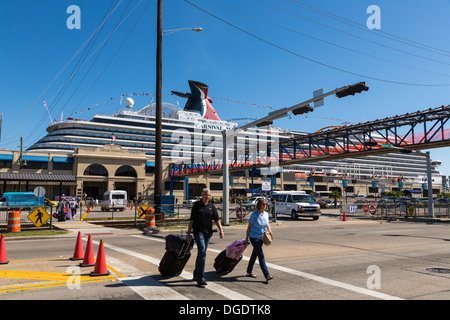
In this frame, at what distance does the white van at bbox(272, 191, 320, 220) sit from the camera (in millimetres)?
25178

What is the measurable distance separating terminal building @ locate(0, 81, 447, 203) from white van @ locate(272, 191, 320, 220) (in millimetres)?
2303

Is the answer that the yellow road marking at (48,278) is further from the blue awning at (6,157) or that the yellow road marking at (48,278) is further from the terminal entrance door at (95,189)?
the terminal entrance door at (95,189)

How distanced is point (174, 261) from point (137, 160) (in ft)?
198

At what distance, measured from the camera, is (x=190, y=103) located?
104 metres

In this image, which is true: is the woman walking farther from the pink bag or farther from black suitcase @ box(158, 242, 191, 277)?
black suitcase @ box(158, 242, 191, 277)

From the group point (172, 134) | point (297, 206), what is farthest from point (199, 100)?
point (297, 206)

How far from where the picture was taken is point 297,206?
83.3ft

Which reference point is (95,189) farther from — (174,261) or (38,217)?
(174,261)

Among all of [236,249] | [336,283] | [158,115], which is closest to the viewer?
[336,283]

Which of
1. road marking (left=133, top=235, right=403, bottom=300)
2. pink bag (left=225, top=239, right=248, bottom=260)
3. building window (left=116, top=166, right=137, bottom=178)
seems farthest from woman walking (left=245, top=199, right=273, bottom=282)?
building window (left=116, top=166, right=137, bottom=178)

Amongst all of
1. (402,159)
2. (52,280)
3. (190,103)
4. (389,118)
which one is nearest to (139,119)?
(190,103)

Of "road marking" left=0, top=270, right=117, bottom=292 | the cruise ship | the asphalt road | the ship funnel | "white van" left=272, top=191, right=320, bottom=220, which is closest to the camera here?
the asphalt road

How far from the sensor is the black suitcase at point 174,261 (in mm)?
6340

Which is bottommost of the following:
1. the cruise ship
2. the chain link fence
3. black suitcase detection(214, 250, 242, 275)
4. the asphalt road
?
the chain link fence
